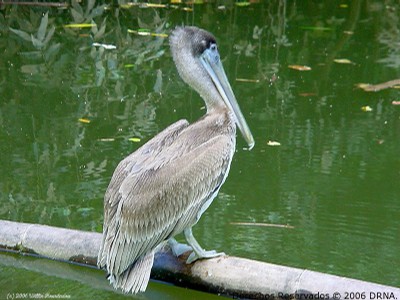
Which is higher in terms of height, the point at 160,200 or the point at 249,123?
the point at 160,200

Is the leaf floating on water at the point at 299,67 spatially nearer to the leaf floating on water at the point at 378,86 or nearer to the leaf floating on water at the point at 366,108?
the leaf floating on water at the point at 378,86

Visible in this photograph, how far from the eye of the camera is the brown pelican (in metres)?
4.43

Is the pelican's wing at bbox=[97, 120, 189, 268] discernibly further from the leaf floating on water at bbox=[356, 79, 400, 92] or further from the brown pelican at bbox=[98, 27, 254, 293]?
the leaf floating on water at bbox=[356, 79, 400, 92]

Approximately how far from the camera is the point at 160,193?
4.50m

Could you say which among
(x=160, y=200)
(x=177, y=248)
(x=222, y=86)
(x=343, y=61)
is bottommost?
(x=343, y=61)

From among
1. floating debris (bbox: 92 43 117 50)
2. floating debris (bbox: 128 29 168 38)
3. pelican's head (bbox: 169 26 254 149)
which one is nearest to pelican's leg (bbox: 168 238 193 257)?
pelican's head (bbox: 169 26 254 149)

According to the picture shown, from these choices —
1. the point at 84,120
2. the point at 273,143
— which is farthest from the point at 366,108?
the point at 84,120

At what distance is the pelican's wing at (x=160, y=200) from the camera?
175 inches

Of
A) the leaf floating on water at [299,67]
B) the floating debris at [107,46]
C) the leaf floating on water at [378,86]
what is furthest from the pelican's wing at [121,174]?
the floating debris at [107,46]

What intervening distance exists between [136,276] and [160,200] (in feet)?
1.35

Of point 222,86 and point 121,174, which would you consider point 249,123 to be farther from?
point 121,174

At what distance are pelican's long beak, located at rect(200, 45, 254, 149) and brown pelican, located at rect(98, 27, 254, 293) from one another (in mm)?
106

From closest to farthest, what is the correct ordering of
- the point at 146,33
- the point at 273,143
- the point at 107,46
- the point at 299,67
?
1. the point at 273,143
2. the point at 299,67
3. the point at 107,46
4. the point at 146,33

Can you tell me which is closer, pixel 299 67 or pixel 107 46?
pixel 299 67
